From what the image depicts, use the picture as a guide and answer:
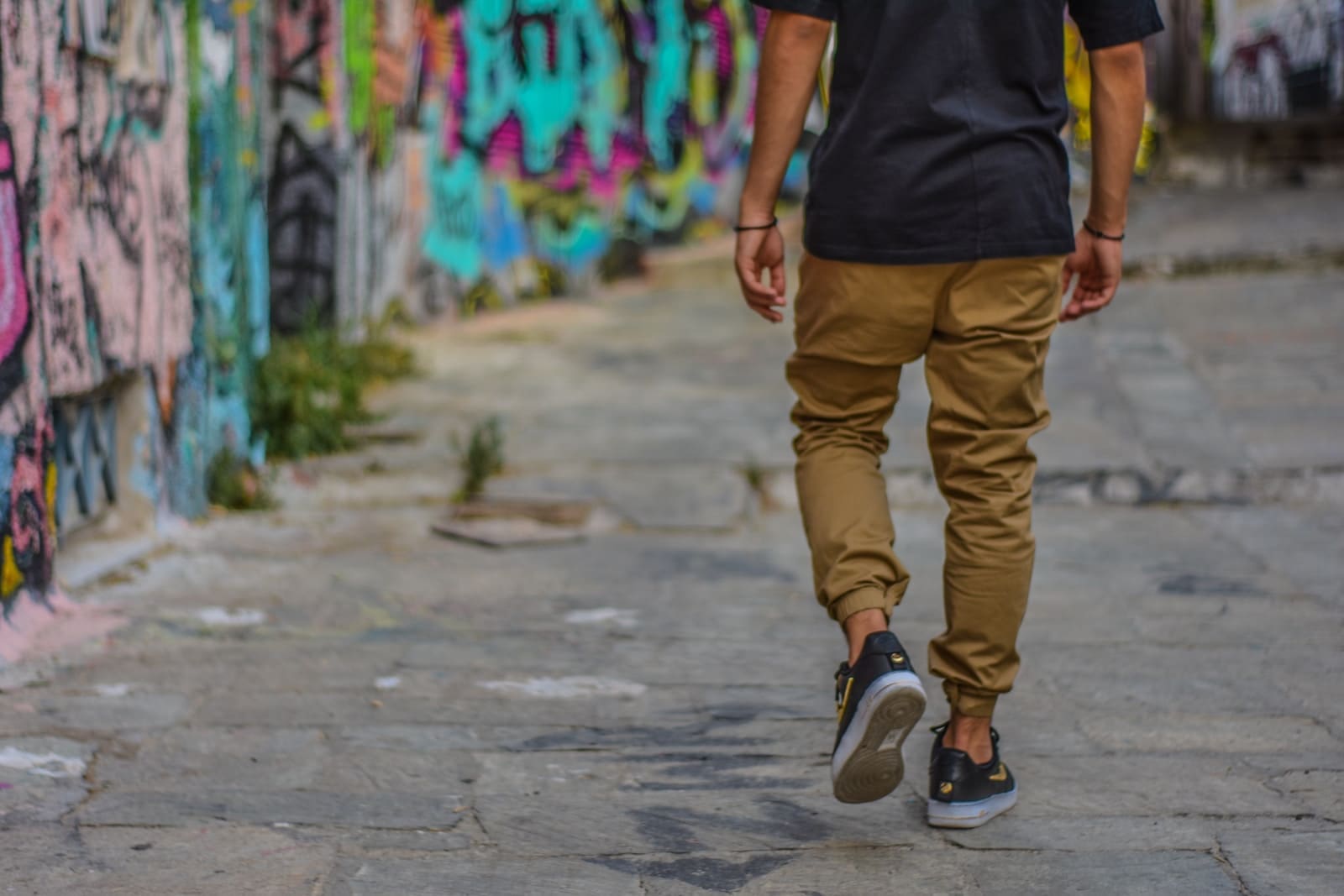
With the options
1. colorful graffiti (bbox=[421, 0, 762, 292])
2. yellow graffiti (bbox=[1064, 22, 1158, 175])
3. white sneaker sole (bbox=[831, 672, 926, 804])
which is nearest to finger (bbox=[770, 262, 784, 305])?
white sneaker sole (bbox=[831, 672, 926, 804])

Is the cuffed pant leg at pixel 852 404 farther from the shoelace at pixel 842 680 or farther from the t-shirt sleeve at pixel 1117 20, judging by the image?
the t-shirt sleeve at pixel 1117 20

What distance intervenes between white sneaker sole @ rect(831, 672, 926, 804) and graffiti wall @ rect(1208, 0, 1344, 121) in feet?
41.9

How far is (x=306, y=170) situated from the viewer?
7055 millimetres

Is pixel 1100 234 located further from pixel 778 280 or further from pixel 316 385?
pixel 316 385

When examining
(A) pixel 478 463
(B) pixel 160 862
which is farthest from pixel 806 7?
(A) pixel 478 463

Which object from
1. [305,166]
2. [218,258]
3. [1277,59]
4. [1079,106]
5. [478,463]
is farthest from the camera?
[1277,59]

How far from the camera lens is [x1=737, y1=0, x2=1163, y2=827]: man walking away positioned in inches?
89.4

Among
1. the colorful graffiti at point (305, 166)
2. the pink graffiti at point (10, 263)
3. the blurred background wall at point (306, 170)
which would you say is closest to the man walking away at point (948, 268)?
the pink graffiti at point (10, 263)

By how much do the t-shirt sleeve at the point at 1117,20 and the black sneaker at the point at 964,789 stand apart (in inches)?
45.2

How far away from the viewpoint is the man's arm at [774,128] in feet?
7.59

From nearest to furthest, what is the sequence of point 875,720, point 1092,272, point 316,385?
point 875,720
point 1092,272
point 316,385

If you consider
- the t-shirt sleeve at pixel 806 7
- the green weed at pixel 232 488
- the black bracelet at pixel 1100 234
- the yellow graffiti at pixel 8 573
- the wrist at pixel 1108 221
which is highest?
the t-shirt sleeve at pixel 806 7

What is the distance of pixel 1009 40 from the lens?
2.28 meters

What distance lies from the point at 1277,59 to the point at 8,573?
15887 millimetres
